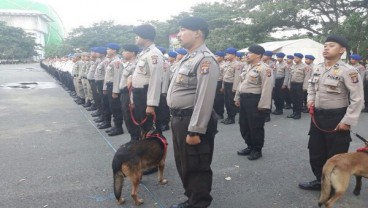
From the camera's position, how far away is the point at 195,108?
2670 millimetres

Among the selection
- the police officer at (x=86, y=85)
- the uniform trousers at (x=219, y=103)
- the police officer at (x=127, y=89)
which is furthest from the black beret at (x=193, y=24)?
the police officer at (x=86, y=85)

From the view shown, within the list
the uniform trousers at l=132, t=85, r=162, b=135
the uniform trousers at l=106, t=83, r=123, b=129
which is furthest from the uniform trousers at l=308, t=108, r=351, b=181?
the uniform trousers at l=106, t=83, r=123, b=129

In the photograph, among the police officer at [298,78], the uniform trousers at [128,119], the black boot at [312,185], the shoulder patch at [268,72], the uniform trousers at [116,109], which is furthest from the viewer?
the police officer at [298,78]

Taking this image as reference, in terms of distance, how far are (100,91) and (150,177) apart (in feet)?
12.2

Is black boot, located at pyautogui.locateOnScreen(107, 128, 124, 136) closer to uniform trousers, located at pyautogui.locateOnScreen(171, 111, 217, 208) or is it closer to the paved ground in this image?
the paved ground

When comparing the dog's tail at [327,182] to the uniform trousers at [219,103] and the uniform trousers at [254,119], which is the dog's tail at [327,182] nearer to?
the uniform trousers at [254,119]

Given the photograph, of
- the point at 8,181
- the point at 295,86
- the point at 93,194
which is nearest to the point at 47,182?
the point at 8,181

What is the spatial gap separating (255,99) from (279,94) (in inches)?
181

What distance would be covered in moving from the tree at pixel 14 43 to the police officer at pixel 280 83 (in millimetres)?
43958

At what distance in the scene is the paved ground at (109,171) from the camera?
138 inches

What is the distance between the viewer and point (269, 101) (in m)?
4.62

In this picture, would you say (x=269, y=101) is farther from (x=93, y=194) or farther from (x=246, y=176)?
(x=93, y=194)

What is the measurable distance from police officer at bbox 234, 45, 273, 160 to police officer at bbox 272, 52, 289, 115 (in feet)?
13.7

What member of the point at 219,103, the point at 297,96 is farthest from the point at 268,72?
the point at 297,96
